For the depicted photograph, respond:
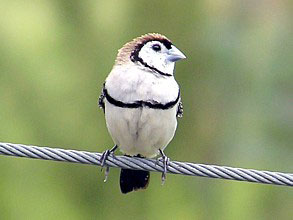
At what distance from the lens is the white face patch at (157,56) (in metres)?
4.16

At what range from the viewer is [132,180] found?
4.38 metres

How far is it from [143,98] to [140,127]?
5.3 inches

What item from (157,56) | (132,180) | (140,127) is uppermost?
(157,56)

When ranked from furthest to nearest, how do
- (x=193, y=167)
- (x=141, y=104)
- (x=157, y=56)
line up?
(x=157, y=56) → (x=141, y=104) → (x=193, y=167)

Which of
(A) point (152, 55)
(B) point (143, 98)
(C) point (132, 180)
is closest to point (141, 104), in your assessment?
(B) point (143, 98)

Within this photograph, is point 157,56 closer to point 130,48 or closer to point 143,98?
point 130,48

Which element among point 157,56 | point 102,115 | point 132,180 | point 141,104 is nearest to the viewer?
point 141,104

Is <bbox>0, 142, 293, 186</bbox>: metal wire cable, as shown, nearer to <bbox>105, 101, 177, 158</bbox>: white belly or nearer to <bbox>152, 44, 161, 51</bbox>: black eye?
<bbox>105, 101, 177, 158</bbox>: white belly

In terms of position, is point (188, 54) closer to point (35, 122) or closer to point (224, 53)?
point (224, 53)

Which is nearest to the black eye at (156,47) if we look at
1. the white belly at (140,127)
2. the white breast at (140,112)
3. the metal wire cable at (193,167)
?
the white breast at (140,112)

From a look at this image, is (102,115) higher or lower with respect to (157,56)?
lower

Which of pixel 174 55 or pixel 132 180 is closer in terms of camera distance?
pixel 174 55

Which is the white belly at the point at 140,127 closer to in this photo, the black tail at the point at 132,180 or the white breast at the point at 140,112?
the white breast at the point at 140,112

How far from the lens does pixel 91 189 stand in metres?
5.52
